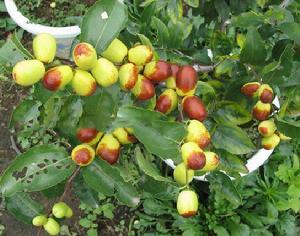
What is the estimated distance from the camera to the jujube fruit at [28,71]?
2.11 feet

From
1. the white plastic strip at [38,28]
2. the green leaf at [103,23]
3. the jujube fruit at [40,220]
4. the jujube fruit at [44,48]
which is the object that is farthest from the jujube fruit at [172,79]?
the white plastic strip at [38,28]

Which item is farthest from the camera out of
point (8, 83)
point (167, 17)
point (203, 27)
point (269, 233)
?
point (8, 83)

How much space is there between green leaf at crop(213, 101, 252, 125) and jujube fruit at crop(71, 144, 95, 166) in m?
0.27

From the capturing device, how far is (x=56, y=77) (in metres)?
0.66

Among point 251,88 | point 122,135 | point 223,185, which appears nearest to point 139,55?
point 122,135

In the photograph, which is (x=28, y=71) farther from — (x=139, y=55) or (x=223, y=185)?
(x=223, y=185)

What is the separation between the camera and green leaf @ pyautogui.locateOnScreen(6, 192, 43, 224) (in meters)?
0.90

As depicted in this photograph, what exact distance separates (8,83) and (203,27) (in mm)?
1017

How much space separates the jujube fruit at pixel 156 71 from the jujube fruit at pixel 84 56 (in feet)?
0.41

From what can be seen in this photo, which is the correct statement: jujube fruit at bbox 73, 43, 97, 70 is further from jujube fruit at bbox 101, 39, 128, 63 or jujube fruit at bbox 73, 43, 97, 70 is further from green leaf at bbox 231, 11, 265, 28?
green leaf at bbox 231, 11, 265, 28

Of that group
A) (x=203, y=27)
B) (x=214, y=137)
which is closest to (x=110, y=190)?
(x=214, y=137)

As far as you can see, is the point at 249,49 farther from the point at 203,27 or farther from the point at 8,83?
the point at 8,83

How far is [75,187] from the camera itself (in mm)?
946

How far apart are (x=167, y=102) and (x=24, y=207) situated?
0.34 meters
